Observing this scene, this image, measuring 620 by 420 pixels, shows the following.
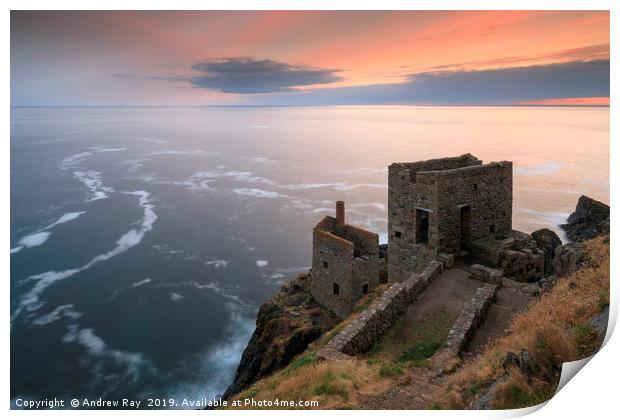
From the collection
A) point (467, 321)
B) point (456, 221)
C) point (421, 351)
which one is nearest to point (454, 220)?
point (456, 221)

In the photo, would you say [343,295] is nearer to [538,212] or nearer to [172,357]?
[172,357]

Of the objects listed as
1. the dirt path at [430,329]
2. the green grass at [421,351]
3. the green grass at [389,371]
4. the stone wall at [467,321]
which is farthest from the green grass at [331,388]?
the stone wall at [467,321]

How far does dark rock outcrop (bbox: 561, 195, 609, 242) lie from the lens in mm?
34719

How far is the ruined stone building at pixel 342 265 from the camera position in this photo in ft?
72.8

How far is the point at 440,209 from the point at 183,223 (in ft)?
125

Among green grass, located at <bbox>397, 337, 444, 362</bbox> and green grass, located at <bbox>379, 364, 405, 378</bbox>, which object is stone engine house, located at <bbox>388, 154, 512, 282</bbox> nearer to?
green grass, located at <bbox>397, 337, 444, 362</bbox>

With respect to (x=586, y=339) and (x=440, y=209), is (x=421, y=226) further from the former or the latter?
(x=586, y=339)

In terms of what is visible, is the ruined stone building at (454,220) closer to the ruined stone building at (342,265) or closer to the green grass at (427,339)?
the green grass at (427,339)

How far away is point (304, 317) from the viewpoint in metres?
23.1

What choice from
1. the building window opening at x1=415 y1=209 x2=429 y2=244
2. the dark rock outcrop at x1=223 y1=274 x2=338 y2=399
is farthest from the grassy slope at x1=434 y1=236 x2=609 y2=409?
the dark rock outcrop at x1=223 y1=274 x2=338 y2=399

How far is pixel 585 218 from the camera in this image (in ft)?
118

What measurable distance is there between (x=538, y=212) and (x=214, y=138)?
8307 cm

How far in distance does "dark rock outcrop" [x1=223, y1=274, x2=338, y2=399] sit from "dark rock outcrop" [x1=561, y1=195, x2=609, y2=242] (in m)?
23.0
